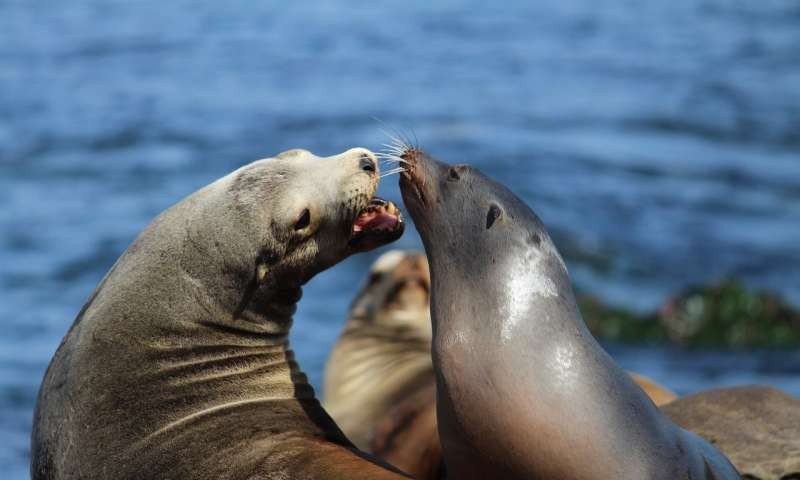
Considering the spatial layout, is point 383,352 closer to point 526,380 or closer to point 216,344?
point 216,344

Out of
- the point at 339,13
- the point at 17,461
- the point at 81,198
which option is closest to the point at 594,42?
the point at 339,13

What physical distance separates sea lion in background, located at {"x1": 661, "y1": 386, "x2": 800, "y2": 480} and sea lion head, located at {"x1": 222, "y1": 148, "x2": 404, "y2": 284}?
1.38 metres

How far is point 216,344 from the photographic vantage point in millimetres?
5133

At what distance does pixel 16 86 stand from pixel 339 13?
7191mm

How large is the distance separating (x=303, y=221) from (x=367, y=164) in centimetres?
37

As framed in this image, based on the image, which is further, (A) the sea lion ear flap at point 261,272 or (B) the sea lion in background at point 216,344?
(A) the sea lion ear flap at point 261,272

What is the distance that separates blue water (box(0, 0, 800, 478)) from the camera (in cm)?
1181

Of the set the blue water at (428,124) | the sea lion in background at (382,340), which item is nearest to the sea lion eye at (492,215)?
the sea lion in background at (382,340)

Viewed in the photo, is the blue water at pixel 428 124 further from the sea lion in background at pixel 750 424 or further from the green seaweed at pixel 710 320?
the sea lion in background at pixel 750 424

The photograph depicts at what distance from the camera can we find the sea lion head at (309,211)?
17.1 ft

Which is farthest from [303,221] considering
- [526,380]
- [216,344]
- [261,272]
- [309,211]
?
[526,380]

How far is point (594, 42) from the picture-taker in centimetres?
2277

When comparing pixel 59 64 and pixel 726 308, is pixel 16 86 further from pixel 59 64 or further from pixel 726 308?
pixel 726 308

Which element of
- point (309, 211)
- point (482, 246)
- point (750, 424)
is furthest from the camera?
point (750, 424)
